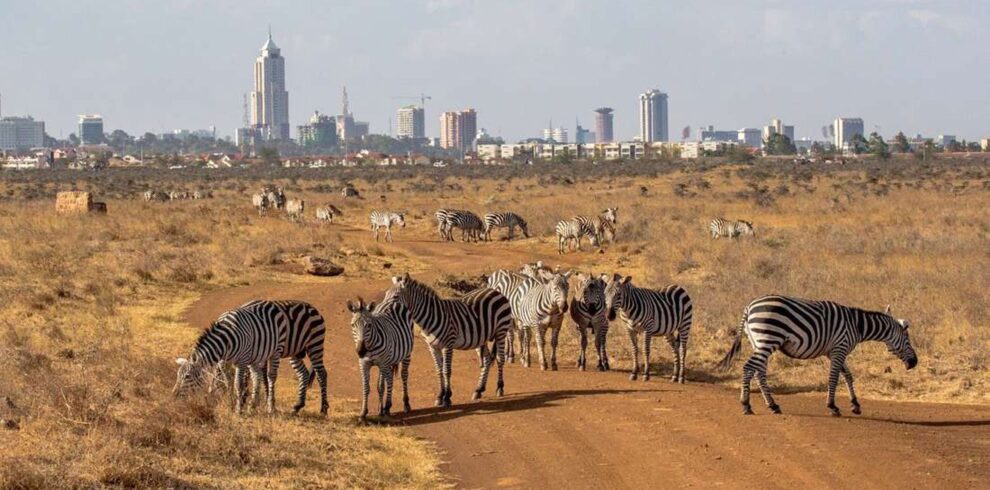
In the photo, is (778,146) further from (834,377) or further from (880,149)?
(834,377)

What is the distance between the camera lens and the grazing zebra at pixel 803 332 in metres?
16.5

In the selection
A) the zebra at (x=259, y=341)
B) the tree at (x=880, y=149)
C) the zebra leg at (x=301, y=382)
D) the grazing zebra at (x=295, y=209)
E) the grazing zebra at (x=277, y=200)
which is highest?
the tree at (x=880, y=149)

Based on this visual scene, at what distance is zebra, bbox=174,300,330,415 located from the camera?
15.8 m

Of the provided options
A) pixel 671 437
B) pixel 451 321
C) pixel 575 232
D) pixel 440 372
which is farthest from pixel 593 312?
pixel 575 232

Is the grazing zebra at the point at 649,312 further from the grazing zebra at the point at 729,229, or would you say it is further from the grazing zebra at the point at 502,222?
the grazing zebra at the point at 502,222

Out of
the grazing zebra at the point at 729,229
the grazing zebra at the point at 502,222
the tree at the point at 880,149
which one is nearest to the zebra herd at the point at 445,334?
the grazing zebra at the point at 729,229

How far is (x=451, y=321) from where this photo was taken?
17.9 m

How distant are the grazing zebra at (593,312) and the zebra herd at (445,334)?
0.07 ft

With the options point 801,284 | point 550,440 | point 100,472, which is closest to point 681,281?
point 801,284

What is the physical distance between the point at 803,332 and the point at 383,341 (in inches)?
213

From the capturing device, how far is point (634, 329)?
65.6 ft

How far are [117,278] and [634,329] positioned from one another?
16324mm

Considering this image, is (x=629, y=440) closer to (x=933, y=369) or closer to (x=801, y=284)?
(x=933, y=369)

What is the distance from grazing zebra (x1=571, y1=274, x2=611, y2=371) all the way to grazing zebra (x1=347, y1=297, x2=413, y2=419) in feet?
11.5
